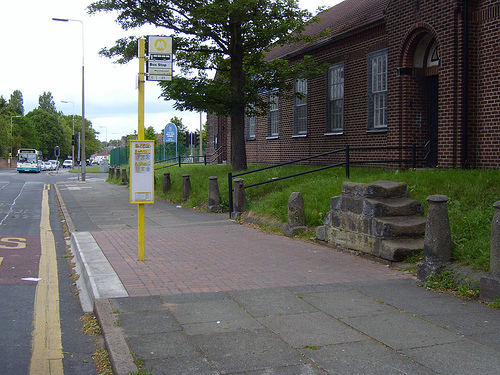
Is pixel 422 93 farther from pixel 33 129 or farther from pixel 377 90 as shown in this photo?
pixel 33 129

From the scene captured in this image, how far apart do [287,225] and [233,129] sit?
9902mm

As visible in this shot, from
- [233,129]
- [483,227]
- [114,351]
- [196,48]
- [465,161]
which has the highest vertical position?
[196,48]

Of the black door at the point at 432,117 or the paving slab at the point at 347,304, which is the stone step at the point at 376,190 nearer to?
the paving slab at the point at 347,304

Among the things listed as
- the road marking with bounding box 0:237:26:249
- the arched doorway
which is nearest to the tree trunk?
the arched doorway

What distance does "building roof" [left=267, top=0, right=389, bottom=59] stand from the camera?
17609 millimetres

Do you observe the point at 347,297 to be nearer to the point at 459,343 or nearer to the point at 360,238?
the point at 459,343

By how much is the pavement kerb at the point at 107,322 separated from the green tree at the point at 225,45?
10983 mm

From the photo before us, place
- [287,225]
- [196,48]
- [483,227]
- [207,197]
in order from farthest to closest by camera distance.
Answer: [196,48] < [207,197] < [287,225] < [483,227]

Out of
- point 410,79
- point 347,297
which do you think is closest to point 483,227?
point 347,297

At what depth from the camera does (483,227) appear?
7.33 metres

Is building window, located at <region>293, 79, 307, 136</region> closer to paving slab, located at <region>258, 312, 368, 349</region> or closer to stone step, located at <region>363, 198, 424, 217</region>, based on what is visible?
stone step, located at <region>363, 198, 424, 217</region>

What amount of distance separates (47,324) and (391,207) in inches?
192

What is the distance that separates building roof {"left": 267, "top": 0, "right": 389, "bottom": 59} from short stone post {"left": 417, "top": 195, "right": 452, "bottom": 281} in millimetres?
11229

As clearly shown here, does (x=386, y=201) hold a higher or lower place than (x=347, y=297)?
higher
